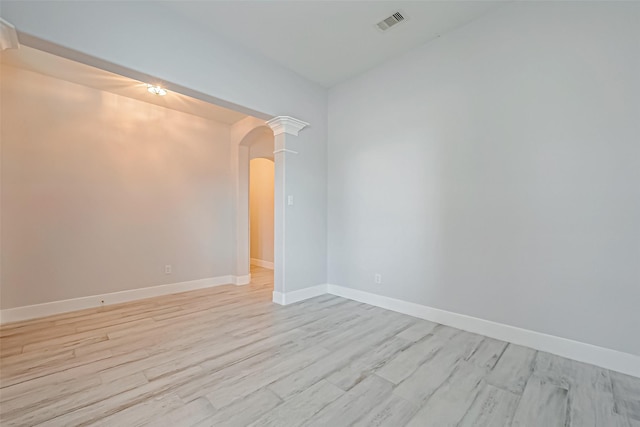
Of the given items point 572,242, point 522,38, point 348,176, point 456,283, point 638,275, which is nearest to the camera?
point 638,275

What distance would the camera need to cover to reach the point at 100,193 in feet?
11.2

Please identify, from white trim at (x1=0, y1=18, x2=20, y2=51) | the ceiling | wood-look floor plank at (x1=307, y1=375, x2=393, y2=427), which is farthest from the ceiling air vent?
wood-look floor plank at (x1=307, y1=375, x2=393, y2=427)

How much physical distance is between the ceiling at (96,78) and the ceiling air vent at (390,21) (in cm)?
255

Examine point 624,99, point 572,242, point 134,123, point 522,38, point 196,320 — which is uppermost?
point 522,38

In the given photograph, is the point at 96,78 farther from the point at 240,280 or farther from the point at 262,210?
the point at 262,210

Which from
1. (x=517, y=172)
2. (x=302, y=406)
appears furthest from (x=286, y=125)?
(x=302, y=406)

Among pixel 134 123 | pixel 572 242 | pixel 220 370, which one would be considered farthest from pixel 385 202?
pixel 134 123

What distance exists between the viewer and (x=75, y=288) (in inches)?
126

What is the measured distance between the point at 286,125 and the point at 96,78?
7.79ft

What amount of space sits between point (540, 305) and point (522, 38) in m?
2.42

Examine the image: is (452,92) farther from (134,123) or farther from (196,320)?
(134,123)

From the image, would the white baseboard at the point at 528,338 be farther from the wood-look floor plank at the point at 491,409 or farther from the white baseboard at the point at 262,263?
the white baseboard at the point at 262,263

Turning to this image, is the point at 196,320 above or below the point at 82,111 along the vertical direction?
below

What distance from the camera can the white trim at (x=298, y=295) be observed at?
3.38m
